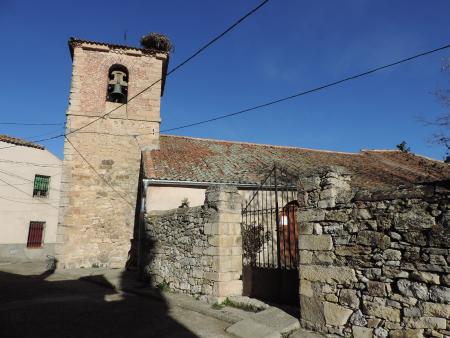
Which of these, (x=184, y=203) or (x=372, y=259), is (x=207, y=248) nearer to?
(x=372, y=259)

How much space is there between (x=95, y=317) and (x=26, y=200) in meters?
16.9

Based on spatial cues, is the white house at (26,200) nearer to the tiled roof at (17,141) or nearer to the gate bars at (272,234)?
the tiled roof at (17,141)

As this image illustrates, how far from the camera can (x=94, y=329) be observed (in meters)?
5.50

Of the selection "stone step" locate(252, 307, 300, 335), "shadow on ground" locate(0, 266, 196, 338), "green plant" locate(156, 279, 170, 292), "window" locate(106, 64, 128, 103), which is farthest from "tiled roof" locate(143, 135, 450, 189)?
"stone step" locate(252, 307, 300, 335)

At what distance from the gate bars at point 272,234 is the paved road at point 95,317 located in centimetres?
168

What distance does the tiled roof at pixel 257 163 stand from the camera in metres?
12.1

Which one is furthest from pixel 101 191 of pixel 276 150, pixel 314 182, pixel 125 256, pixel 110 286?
pixel 314 182

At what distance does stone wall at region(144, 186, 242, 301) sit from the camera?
687 centimetres

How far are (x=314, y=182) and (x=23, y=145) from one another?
822 inches

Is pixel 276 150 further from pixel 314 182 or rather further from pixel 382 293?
pixel 382 293

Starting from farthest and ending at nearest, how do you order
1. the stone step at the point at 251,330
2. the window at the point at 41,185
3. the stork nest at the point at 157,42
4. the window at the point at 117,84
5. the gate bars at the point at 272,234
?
the window at the point at 41,185 → the stork nest at the point at 157,42 → the window at the point at 117,84 → the gate bars at the point at 272,234 → the stone step at the point at 251,330

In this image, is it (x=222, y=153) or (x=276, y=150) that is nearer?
(x=222, y=153)

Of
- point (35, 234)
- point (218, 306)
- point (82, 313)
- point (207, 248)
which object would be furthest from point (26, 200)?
point (218, 306)

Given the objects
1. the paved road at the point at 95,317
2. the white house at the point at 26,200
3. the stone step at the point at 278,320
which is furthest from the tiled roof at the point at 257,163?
the white house at the point at 26,200
